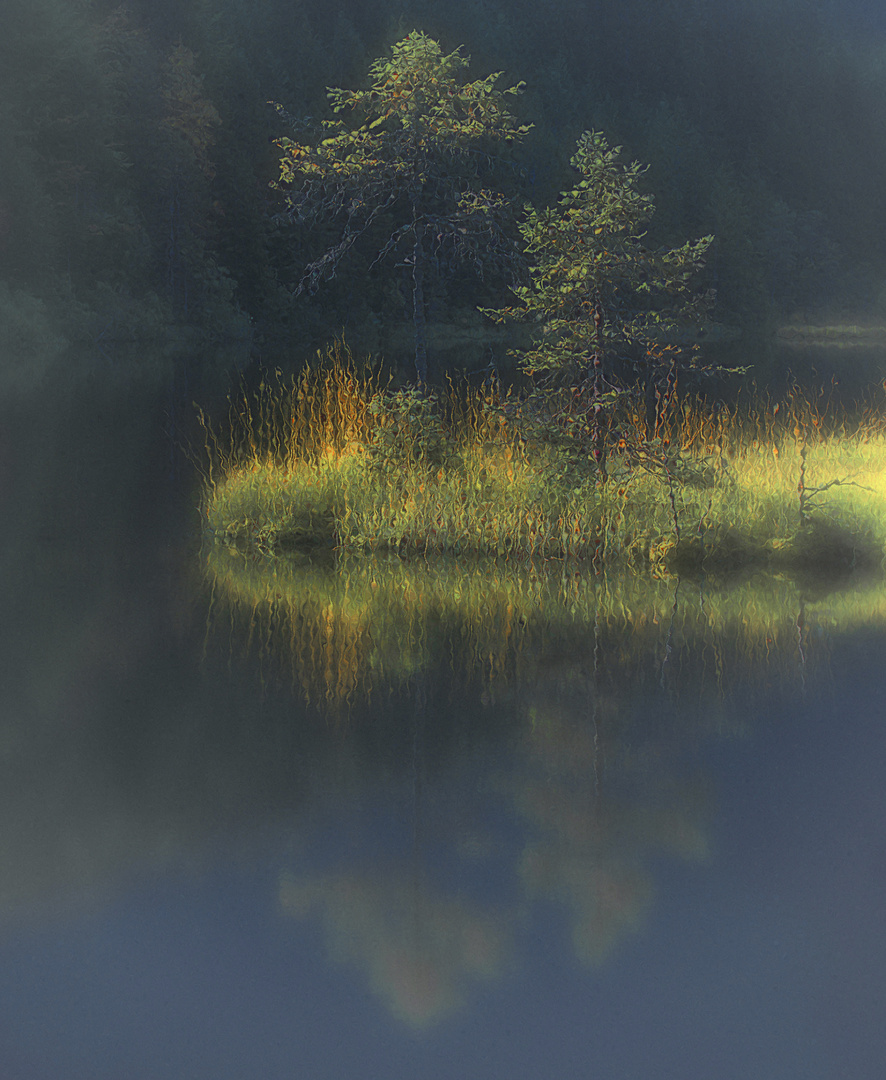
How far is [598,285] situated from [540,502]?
2.29m

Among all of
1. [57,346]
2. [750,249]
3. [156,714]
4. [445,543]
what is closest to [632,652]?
[156,714]

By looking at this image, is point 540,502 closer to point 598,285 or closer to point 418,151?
point 598,285

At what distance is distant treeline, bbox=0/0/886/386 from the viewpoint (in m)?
67.7

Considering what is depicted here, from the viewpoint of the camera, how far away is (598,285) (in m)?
14.5

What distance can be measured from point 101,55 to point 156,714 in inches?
2785

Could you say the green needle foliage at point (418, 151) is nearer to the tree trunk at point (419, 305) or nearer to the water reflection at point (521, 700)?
the tree trunk at point (419, 305)

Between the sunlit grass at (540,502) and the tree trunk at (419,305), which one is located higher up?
the tree trunk at (419,305)

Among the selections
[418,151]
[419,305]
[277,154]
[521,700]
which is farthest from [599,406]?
[277,154]

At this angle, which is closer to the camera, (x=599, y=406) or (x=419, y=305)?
(x=599, y=406)

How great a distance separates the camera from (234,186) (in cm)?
7906

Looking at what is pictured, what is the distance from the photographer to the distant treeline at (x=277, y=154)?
67.7 metres

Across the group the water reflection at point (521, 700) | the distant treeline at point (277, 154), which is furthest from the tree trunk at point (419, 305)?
the distant treeline at point (277, 154)

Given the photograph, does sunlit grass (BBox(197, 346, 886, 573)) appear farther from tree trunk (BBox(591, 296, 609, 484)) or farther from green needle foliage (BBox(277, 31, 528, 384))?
green needle foliage (BBox(277, 31, 528, 384))

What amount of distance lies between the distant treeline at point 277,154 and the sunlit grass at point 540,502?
18674 mm
